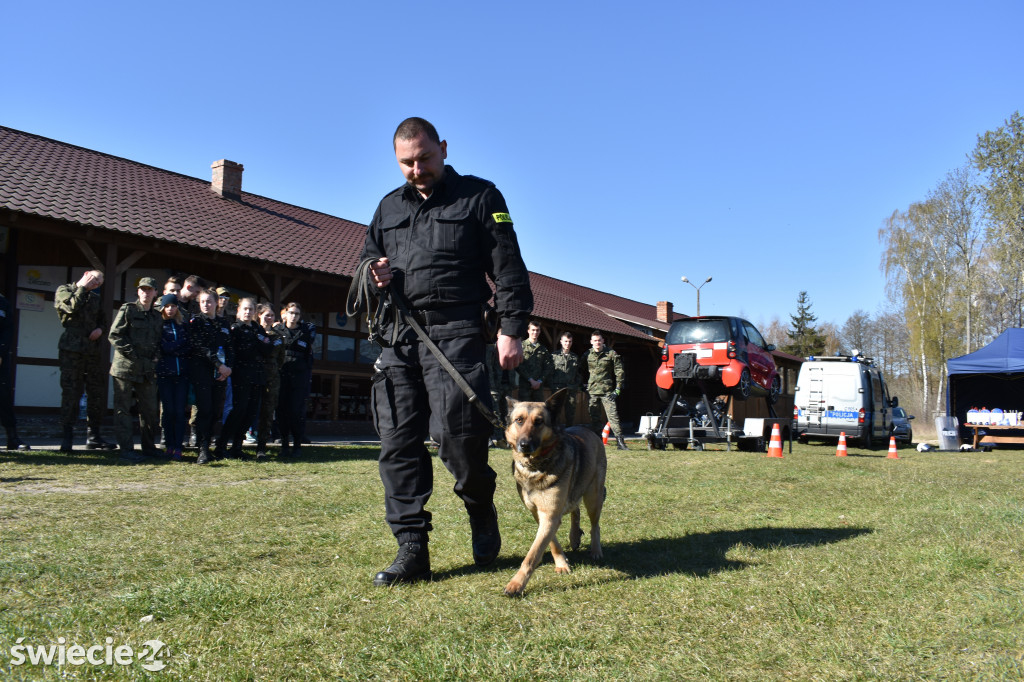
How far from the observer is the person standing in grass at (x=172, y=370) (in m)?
8.40

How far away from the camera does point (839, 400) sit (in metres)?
18.8

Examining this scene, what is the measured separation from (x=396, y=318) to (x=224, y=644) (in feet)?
5.63

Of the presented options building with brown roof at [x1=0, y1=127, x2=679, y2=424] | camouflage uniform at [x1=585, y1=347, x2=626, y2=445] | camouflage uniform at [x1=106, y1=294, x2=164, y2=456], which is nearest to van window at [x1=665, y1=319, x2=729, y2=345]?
camouflage uniform at [x1=585, y1=347, x2=626, y2=445]

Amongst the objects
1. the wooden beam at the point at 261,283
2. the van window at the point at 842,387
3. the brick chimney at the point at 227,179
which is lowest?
the van window at the point at 842,387

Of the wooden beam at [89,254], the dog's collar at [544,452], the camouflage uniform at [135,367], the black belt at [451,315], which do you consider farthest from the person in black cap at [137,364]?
the dog's collar at [544,452]


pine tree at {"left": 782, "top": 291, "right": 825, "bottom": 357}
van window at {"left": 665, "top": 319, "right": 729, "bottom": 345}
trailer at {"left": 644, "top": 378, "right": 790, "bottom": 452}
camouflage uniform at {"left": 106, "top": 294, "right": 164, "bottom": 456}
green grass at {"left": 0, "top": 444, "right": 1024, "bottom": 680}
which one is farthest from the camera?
pine tree at {"left": 782, "top": 291, "right": 825, "bottom": 357}

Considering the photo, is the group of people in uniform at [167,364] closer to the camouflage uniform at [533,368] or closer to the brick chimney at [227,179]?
the camouflage uniform at [533,368]

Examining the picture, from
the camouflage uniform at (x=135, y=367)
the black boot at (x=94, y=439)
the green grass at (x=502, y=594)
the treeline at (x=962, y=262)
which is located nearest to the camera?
the green grass at (x=502, y=594)

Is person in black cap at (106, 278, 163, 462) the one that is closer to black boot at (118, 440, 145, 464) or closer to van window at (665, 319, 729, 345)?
black boot at (118, 440, 145, 464)

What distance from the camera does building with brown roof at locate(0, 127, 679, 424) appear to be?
40.7 feet

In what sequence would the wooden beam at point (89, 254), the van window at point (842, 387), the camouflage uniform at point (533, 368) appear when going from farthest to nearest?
1. the van window at point (842, 387)
2. the camouflage uniform at point (533, 368)
3. the wooden beam at point (89, 254)

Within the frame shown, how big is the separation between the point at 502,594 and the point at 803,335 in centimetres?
6072

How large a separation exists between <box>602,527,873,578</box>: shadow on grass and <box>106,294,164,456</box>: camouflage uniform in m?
6.12

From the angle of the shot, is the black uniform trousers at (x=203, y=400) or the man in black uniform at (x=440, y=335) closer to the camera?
the man in black uniform at (x=440, y=335)
